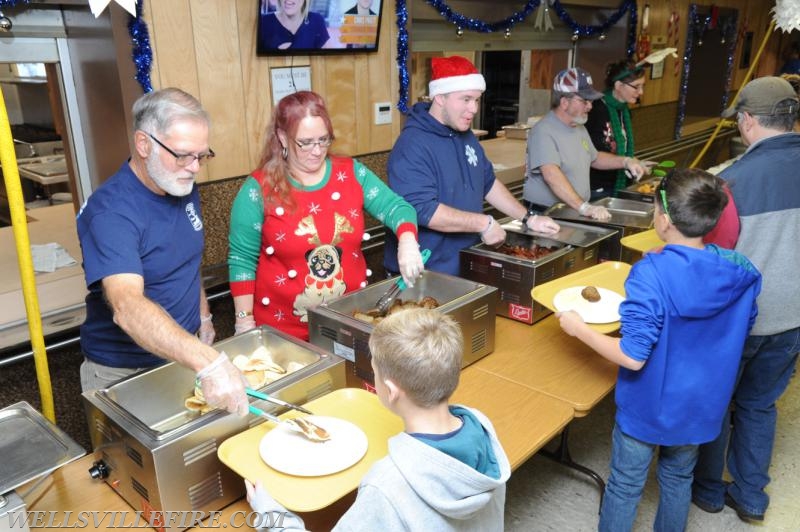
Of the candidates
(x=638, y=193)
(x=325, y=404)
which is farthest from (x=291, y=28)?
(x=638, y=193)

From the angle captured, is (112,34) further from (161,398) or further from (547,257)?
(547,257)

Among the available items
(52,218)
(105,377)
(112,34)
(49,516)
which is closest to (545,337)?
(105,377)

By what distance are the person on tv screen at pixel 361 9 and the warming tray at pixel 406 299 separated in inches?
56.4

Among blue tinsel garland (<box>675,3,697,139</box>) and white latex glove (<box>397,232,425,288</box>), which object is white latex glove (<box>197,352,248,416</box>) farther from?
blue tinsel garland (<box>675,3,697,139</box>)

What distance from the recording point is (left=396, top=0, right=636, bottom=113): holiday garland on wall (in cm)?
323

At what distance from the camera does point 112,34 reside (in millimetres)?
2215

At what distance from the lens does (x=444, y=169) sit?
2.36 m

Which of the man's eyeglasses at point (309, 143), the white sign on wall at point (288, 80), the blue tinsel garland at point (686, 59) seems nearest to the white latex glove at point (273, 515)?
the man's eyeglasses at point (309, 143)

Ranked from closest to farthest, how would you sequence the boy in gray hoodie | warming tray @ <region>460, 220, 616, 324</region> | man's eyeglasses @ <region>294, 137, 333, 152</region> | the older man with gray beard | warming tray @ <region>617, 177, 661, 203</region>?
1. the boy in gray hoodie
2. the older man with gray beard
3. man's eyeglasses @ <region>294, 137, 333, 152</region>
4. warming tray @ <region>460, 220, 616, 324</region>
5. warming tray @ <region>617, 177, 661, 203</region>

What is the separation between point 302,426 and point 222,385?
8.0 inches

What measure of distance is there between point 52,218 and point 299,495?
2.50 m

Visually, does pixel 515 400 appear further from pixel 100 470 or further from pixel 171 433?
pixel 100 470

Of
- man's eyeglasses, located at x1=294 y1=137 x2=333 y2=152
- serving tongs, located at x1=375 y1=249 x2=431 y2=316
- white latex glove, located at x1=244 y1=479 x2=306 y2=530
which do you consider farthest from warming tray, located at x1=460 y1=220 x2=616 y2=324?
white latex glove, located at x1=244 y1=479 x2=306 y2=530

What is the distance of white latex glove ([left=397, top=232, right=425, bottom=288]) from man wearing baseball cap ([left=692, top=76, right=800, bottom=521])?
103 centimetres
